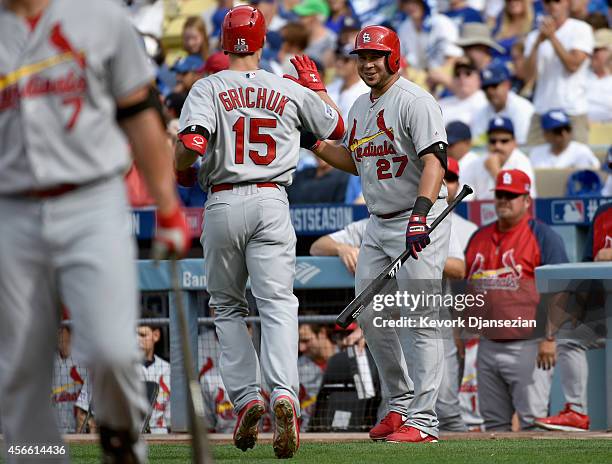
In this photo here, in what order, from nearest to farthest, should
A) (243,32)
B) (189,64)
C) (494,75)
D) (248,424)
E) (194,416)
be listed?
(194,416) → (248,424) → (243,32) → (494,75) → (189,64)

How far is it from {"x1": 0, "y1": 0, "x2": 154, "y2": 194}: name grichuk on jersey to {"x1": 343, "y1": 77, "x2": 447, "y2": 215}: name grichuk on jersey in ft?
11.3

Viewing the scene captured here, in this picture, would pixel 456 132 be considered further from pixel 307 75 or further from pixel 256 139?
pixel 256 139

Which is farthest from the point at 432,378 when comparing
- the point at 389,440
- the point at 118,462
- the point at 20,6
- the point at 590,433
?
the point at 20,6

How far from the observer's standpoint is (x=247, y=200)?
6.63m

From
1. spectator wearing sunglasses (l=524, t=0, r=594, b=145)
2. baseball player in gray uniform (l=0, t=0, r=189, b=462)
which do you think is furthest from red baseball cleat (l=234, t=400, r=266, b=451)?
spectator wearing sunglasses (l=524, t=0, r=594, b=145)

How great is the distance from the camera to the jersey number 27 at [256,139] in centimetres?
667

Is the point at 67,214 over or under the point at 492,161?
under

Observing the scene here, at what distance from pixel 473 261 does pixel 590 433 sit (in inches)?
64.3

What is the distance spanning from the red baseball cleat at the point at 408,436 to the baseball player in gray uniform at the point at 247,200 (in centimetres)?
85

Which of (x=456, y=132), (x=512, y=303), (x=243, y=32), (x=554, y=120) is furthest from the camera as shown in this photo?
(x=554, y=120)

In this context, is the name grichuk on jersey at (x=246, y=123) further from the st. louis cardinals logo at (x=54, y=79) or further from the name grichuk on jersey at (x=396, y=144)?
the st. louis cardinals logo at (x=54, y=79)

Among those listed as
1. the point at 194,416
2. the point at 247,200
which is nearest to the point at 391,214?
the point at 247,200

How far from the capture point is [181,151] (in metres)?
6.59

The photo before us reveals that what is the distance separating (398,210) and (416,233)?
1.64 ft
